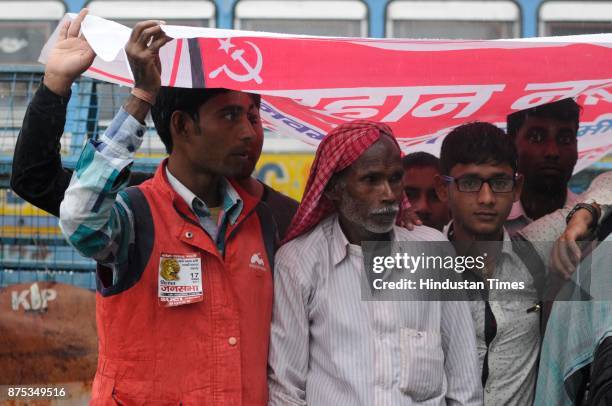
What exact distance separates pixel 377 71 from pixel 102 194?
1013mm

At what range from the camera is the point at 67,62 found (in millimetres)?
2150

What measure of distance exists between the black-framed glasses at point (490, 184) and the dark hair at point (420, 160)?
53 centimetres

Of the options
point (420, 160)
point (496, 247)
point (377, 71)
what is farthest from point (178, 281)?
point (420, 160)

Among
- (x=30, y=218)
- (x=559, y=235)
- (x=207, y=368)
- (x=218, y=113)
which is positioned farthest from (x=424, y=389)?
(x=30, y=218)

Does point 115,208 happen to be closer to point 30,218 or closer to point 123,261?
point 123,261

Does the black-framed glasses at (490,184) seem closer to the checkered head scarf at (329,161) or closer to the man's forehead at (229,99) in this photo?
the checkered head scarf at (329,161)

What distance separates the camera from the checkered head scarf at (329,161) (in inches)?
97.7

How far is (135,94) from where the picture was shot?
2184mm

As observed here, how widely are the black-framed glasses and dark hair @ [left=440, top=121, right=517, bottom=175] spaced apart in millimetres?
53

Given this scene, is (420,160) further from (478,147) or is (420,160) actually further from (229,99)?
(229,99)

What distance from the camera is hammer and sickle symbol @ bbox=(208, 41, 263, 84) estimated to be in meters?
2.52

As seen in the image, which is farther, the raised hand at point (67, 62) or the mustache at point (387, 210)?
Result: the mustache at point (387, 210)

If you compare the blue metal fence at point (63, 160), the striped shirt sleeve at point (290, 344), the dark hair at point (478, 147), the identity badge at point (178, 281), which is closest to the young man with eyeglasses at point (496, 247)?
the dark hair at point (478, 147)

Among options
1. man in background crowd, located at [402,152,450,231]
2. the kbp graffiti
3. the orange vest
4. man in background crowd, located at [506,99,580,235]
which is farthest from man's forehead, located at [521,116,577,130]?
the kbp graffiti
